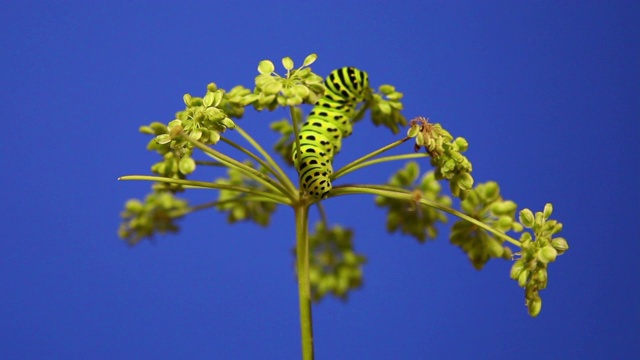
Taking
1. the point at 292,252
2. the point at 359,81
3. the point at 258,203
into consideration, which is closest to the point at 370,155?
the point at 359,81

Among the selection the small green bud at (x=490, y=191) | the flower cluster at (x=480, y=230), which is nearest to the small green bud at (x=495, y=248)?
the flower cluster at (x=480, y=230)

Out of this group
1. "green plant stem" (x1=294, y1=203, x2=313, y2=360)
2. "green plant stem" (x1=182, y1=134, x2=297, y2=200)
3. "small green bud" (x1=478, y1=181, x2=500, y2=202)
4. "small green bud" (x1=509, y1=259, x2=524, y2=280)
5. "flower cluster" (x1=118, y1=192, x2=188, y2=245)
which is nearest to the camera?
"green plant stem" (x1=182, y1=134, x2=297, y2=200)

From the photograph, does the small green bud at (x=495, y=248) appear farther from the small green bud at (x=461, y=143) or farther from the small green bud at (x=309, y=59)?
the small green bud at (x=309, y=59)

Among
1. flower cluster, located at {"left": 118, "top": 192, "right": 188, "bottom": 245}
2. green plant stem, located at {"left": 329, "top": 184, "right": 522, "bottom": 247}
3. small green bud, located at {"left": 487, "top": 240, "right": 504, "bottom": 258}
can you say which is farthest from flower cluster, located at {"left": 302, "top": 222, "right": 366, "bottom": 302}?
green plant stem, located at {"left": 329, "top": 184, "right": 522, "bottom": 247}

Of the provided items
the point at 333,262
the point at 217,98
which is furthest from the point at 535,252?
the point at 333,262

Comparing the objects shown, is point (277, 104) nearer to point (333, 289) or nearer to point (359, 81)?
point (359, 81)

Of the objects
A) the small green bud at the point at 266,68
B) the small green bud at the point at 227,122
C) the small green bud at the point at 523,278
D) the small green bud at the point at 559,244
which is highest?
the small green bud at the point at 266,68

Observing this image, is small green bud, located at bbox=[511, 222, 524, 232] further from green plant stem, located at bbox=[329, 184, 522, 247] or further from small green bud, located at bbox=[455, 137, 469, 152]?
small green bud, located at bbox=[455, 137, 469, 152]
